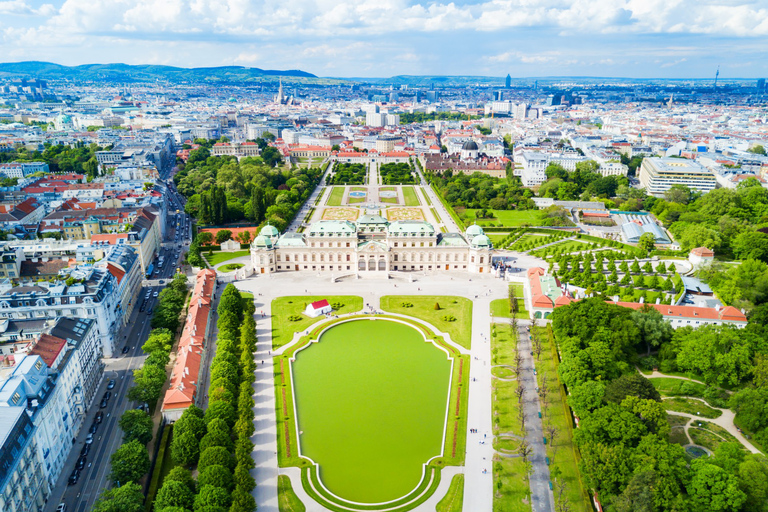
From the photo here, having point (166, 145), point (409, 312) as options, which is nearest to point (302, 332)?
point (409, 312)

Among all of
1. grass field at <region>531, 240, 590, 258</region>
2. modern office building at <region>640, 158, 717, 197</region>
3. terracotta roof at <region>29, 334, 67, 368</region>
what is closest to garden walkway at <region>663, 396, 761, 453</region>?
grass field at <region>531, 240, 590, 258</region>

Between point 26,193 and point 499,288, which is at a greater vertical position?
point 26,193

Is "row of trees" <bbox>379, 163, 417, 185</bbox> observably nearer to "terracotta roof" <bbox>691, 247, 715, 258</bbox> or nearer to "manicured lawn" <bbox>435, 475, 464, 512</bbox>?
"terracotta roof" <bbox>691, 247, 715, 258</bbox>

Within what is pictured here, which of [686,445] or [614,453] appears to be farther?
[686,445]

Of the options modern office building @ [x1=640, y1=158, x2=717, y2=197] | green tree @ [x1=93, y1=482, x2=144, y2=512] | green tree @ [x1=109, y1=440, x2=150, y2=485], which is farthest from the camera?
modern office building @ [x1=640, y1=158, x2=717, y2=197]

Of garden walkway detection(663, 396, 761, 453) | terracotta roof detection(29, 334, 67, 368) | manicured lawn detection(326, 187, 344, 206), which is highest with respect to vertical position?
terracotta roof detection(29, 334, 67, 368)

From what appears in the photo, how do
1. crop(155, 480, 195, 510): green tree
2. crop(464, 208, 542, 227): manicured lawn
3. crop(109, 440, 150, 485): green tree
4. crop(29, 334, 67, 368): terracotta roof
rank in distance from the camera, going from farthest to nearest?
crop(464, 208, 542, 227): manicured lawn
crop(29, 334, 67, 368): terracotta roof
crop(109, 440, 150, 485): green tree
crop(155, 480, 195, 510): green tree

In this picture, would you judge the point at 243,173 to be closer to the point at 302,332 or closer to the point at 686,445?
the point at 302,332

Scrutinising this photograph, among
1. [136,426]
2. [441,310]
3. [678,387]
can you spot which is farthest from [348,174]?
[136,426]
